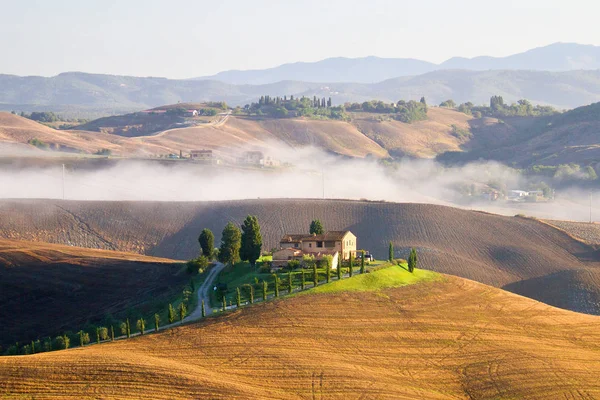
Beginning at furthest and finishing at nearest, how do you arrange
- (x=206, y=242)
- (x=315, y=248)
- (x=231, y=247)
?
(x=206, y=242) → (x=231, y=247) → (x=315, y=248)

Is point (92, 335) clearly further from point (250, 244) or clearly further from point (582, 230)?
point (582, 230)

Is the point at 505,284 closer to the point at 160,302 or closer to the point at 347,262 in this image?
the point at 347,262

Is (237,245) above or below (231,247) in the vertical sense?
above

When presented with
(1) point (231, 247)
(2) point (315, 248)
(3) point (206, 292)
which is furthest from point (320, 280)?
(1) point (231, 247)

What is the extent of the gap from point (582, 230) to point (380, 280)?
56499 millimetres

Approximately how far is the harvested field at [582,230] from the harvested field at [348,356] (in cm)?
Answer: 4533

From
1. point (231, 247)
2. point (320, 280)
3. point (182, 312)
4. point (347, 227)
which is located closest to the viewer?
point (182, 312)

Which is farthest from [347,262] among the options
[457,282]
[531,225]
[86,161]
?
[86,161]

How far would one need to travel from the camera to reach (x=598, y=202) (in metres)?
188

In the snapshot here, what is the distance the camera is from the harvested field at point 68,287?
246 feet

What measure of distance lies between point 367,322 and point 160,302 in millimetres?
18208

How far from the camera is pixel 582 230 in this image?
122562mm

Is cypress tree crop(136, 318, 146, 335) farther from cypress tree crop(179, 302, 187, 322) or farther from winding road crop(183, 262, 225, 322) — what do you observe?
winding road crop(183, 262, 225, 322)

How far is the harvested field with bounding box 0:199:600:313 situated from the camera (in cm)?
10556
